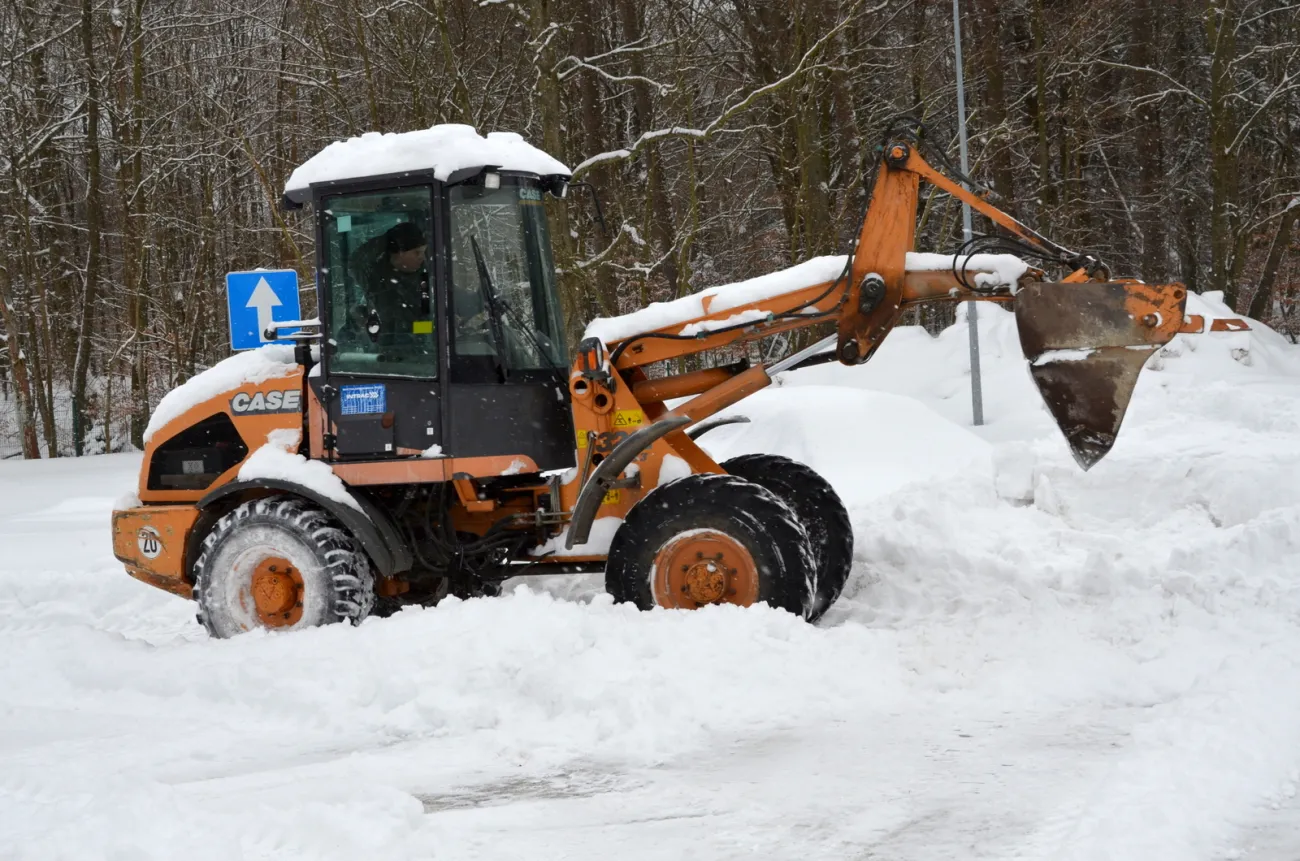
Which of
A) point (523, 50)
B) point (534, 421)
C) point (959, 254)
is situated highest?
point (523, 50)

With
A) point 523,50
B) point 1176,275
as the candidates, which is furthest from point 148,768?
point 1176,275

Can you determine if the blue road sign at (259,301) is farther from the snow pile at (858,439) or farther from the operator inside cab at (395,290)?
the snow pile at (858,439)

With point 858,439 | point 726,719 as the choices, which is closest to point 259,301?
point 858,439

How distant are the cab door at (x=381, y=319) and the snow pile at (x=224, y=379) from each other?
58cm

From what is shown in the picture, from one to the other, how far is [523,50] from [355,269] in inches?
468

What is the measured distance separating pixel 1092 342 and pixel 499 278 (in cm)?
310

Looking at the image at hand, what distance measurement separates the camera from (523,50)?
17.9 metres

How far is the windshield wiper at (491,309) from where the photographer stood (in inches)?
267

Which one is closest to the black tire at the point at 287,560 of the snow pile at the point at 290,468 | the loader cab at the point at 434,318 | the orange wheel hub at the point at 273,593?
the orange wheel hub at the point at 273,593

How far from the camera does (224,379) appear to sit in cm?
748

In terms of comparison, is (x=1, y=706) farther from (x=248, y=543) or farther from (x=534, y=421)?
(x=534, y=421)

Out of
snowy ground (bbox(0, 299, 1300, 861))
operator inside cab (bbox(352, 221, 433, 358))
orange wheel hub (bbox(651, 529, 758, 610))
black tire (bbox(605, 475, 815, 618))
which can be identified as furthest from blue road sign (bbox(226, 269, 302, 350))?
orange wheel hub (bbox(651, 529, 758, 610))

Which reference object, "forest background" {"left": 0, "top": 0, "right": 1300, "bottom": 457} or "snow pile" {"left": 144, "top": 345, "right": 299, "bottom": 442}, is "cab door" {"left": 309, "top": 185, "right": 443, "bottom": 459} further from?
"forest background" {"left": 0, "top": 0, "right": 1300, "bottom": 457}

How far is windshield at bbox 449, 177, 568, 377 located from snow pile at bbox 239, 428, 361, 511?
971mm
